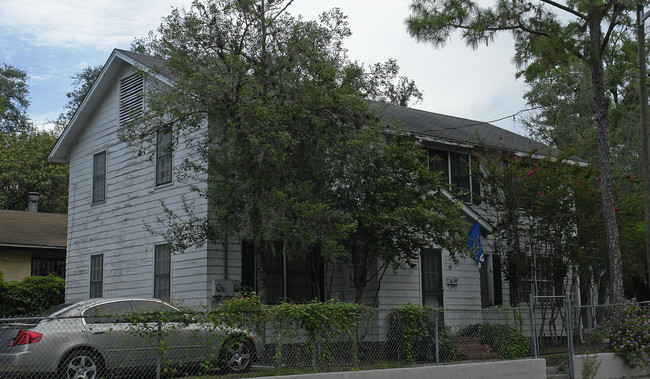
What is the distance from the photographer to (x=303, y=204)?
502 inches

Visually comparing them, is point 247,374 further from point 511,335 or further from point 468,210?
point 468,210

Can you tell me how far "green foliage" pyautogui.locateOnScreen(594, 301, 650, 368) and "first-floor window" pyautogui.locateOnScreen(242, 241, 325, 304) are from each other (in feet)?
21.4

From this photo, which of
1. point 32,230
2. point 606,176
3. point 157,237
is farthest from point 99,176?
point 606,176

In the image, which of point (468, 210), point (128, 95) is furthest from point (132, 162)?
point (468, 210)

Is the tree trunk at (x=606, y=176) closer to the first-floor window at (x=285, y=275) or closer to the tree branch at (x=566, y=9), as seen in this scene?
the tree branch at (x=566, y=9)

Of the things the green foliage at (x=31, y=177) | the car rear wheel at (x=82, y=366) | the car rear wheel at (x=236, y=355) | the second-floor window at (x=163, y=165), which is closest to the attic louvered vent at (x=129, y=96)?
the second-floor window at (x=163, y=165)

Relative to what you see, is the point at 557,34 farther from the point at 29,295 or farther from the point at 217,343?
the point at 29,295

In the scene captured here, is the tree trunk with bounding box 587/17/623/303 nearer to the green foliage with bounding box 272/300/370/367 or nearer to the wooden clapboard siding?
the green foliage with bounding box 272/300/370/367

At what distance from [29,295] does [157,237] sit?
6287 millimetres

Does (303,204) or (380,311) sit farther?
(303,204)

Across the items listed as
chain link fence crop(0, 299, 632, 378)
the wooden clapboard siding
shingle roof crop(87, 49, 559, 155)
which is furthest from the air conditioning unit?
shingle roof crop(87, 49, 559, 155)

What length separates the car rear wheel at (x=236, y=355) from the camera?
918 centimetres

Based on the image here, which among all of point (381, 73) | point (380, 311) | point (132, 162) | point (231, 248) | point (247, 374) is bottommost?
point (247, 374)

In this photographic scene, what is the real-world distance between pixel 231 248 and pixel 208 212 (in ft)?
3.34
